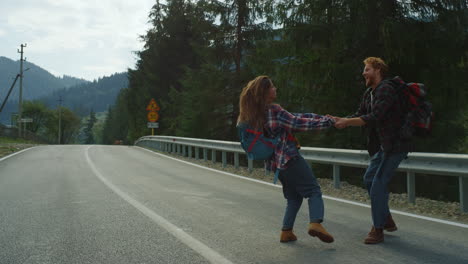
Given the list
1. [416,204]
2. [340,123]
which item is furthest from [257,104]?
[416,204]

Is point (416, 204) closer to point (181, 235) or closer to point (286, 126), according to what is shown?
point (286, 126)

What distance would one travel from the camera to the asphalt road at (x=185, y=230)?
12.5 ft

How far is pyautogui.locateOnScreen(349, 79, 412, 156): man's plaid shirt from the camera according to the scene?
408 cm

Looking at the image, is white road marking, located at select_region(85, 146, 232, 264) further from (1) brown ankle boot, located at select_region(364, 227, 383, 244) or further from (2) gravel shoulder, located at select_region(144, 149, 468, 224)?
(2) gravel shoulder, located at select_region(144, 149, 468, 224)

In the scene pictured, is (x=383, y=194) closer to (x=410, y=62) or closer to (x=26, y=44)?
(x=410, y=62)

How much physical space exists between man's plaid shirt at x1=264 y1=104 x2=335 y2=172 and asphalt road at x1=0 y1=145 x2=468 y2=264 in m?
0.90

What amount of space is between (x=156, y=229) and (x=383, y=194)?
8.32 feet

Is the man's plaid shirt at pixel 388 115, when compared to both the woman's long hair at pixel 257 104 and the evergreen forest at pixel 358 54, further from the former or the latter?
the evergreen forest at pixel 358 54

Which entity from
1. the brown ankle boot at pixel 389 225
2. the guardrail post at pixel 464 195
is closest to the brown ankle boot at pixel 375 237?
the brown ankle boot at pixel 389 225

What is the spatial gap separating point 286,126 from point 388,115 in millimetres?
1038

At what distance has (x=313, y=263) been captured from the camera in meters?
3.58

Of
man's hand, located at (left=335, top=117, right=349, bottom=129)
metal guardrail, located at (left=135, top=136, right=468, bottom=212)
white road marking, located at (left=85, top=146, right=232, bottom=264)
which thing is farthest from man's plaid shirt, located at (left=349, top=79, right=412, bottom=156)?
metal guardrail, located at (left=135, top=136, right=468, bottom=212)

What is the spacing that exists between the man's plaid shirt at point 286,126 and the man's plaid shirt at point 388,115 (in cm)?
51

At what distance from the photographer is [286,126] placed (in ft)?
13.2
